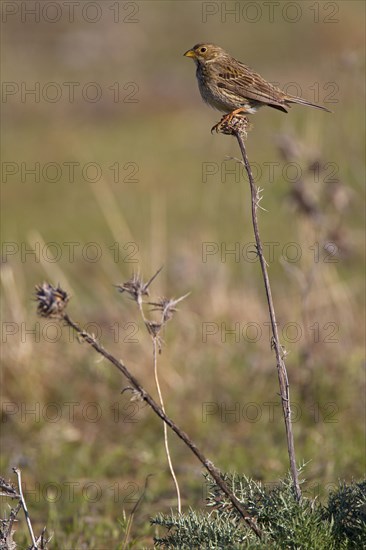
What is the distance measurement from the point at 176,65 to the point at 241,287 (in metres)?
25.0

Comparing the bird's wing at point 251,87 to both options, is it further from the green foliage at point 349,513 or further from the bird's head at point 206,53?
the green foliage at point 349,513

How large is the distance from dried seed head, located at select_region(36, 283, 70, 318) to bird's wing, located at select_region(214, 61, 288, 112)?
1523mm

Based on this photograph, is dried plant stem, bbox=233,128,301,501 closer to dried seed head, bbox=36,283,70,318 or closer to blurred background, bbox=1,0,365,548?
blurred background, bbox=1,0,365,548

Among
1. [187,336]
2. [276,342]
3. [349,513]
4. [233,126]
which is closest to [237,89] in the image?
[233,126]

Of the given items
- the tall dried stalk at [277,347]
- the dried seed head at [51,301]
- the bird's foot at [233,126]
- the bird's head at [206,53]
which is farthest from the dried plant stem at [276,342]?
the bird's head at [206,53]

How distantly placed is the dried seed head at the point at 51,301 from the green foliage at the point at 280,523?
773 mm

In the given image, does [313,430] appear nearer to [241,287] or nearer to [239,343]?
[239,343]

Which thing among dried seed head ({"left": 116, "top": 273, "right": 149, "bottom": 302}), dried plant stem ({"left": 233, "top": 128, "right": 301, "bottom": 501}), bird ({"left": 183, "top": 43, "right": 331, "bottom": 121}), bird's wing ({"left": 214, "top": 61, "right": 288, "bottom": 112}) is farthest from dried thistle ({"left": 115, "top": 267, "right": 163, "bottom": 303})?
bird's wing ({"left": 214, "top": 61, "right": 288, "bottom": 112})

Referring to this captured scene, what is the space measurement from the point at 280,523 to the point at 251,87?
6.41 ft

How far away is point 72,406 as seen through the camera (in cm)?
623

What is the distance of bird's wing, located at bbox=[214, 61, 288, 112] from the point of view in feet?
12.9

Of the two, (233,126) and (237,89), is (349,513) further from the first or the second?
(237,89)

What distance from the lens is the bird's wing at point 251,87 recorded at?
3.93 m

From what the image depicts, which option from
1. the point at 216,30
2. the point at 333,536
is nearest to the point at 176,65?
the point at 216,30
